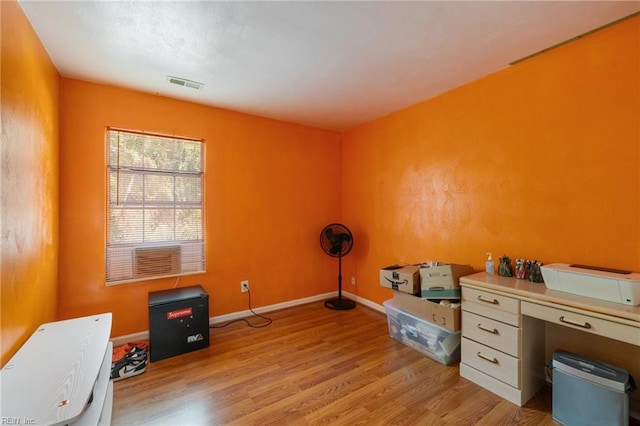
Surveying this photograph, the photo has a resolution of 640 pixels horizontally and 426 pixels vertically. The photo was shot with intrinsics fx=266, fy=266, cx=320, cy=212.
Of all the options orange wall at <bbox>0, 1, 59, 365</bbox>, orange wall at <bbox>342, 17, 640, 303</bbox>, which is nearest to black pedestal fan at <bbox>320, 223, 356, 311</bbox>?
orange wall at <bbox>342, 17, 640, 303</bbox>

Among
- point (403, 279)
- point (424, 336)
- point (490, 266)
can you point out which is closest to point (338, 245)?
point (403, 279)

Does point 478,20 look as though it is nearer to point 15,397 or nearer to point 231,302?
point 15,397

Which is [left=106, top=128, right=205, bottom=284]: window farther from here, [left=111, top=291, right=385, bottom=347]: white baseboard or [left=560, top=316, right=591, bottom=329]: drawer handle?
[left=560, top=316, right=591, bottom=329]: drawer handle

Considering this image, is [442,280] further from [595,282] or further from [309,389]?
[309,389]

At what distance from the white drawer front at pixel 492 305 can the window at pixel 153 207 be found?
8.78 feet

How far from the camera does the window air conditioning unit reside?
2.68 m

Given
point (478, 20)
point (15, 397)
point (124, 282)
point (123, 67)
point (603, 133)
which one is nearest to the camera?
point (15, 397)

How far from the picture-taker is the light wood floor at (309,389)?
171 cm

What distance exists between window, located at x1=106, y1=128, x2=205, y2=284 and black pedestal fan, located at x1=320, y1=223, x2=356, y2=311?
161 cm

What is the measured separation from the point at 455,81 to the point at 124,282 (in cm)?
374

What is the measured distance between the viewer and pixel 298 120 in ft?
11.7

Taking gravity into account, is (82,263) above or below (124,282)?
above

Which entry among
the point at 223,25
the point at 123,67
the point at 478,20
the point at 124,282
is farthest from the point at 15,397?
the point at 478,20

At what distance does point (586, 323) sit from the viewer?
151 cm
